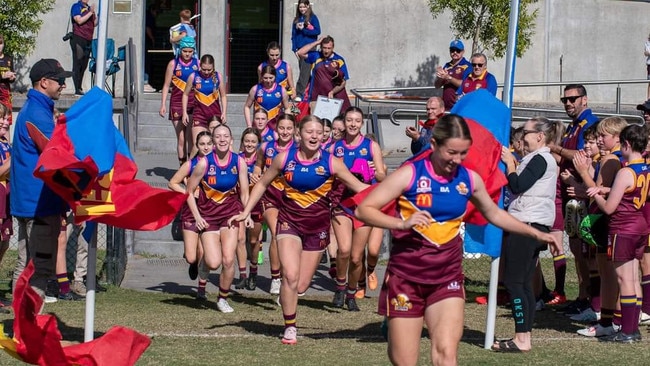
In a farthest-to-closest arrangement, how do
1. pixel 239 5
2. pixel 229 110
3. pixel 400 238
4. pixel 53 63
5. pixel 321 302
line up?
1. pixel 239 5
2. pixel 229 110
3. pixel 321 302
4. pixel 53 63
5. pixel 400 238

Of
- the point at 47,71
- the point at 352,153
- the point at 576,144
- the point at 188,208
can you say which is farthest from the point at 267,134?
the point at 47,71

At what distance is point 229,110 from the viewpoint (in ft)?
67.5

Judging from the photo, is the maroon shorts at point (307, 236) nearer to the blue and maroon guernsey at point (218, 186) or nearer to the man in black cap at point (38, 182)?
the blue and maroon guernsey at point (218, 186)

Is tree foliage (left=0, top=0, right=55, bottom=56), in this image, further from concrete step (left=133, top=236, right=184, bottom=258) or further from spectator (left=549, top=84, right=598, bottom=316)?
spectator (left=549, top=84, right=598, bottom=316)

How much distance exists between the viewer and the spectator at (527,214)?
375 inches

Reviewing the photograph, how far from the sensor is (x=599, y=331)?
10.4 meters

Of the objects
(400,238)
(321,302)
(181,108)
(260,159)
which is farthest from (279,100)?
(400,238)

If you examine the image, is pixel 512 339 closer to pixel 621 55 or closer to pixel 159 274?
pixel 159 274

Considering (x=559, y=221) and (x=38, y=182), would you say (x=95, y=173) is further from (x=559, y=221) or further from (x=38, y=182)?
(x=559, y=221)

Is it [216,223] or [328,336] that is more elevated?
[216,223]

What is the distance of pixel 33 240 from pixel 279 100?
7.37 m

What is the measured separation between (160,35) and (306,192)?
1555cm

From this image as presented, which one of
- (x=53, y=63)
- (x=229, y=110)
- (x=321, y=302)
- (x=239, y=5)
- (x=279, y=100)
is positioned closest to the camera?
(x=53, y=63)

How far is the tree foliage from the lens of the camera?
2103 centimetres
